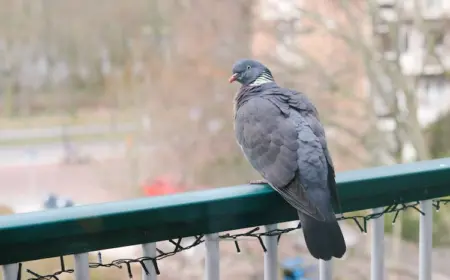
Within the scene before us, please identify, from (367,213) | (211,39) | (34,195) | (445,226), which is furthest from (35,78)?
(367,213)

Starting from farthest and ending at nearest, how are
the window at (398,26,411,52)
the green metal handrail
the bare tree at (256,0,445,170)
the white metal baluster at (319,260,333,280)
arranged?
the window at (398,26,411,52)
the bare tree at (256,0,445,170)
the white metal baluster at (319,260,333,280)
the green metal handrail

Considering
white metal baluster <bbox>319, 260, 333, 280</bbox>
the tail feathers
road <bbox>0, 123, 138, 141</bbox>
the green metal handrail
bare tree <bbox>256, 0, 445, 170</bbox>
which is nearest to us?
the green metal handrail

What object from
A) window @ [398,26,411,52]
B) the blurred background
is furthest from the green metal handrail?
window @ [398,26,411,52]

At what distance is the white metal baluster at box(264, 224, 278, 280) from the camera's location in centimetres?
85

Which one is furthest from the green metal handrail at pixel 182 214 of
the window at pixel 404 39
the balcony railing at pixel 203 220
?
the window at pixel 404 39

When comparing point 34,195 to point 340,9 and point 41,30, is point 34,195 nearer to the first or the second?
point 41,30

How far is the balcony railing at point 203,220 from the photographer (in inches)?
26.5

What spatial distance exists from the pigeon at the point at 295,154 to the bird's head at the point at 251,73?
0.06 m

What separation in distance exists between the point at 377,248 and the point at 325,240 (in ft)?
0.59

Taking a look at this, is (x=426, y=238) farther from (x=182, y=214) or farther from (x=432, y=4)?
(x=432, y=4)

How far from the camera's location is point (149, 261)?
773 millimetres

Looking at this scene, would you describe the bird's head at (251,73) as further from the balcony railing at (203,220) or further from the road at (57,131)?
the road at (57,131)

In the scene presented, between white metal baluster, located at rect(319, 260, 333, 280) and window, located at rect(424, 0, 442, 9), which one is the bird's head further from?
window, located at rect(424, 0, 442, 9)

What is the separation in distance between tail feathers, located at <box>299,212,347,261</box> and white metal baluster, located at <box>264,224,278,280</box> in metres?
0.07
